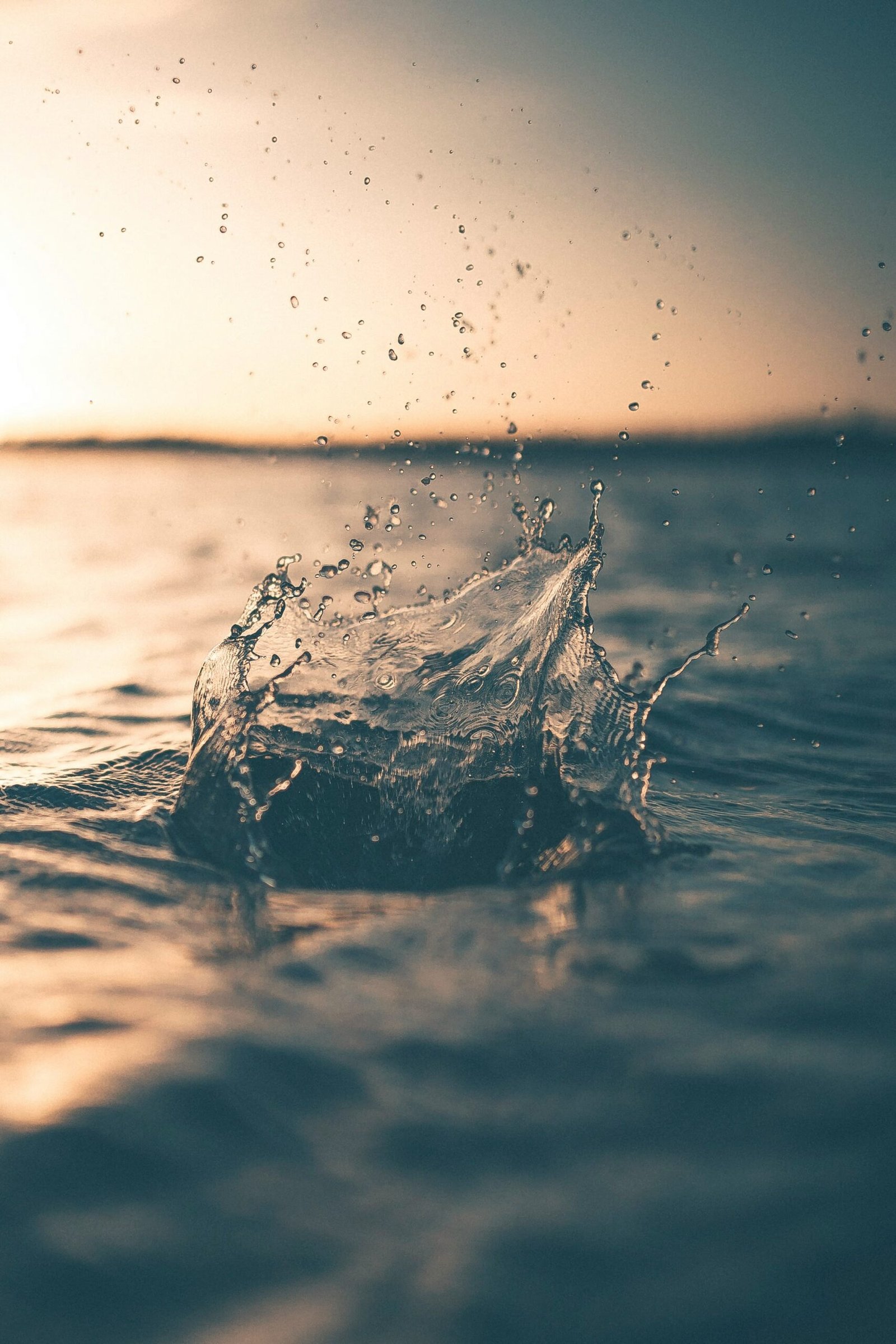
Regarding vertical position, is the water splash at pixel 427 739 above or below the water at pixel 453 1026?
above

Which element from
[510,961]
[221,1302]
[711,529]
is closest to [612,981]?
[510,961]

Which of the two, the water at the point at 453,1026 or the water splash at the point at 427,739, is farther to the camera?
the water splash at the point at 427,739

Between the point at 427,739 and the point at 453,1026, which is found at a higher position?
the point at 427,739

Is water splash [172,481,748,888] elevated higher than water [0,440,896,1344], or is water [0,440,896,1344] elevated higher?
water splash [172,481,748,888]

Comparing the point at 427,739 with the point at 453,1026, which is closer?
the point at 453,1026

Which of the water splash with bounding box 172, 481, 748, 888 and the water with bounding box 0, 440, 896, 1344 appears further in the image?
the water splash with bounding box 172, 481, 748, 888
